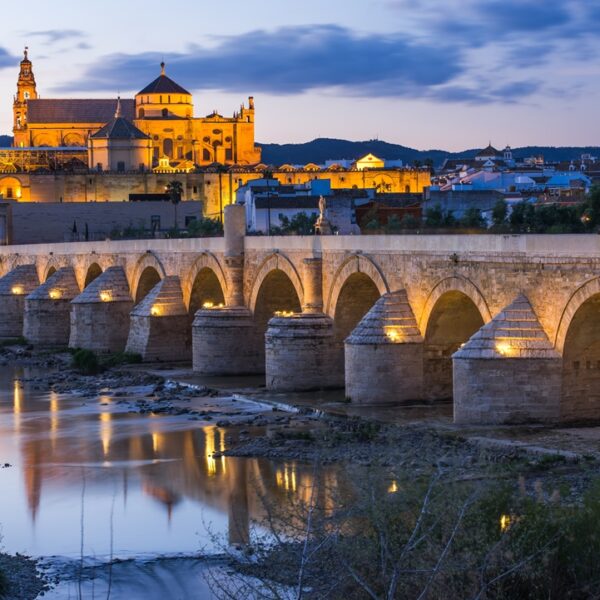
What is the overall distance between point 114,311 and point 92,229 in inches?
1119

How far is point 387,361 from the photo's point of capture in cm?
2534

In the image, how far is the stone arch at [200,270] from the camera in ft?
116

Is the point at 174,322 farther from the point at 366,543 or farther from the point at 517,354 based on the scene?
the point at 366,543

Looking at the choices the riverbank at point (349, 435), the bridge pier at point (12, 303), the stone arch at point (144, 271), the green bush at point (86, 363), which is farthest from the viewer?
the bridge pier at point (12, 303)

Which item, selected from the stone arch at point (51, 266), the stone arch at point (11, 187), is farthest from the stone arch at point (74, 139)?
the stone arch at point (51, 266)

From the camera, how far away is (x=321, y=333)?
28938 millimetres

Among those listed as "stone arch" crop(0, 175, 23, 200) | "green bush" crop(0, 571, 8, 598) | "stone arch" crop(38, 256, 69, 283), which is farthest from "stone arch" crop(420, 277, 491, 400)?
"stone arch" crop(0, 175, 23, 200)

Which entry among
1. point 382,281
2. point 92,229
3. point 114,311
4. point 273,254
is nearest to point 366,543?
point 382,281

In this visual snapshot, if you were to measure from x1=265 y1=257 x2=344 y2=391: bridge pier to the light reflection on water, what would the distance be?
3027mm

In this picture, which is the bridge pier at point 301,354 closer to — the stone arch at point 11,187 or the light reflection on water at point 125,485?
the light reflection on water at point 125,485

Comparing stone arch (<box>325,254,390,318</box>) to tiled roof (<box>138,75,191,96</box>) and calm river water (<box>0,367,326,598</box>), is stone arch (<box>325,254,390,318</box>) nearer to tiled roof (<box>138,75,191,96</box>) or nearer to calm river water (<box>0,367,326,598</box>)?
calm river water (<box>0,367,326,598</box>)

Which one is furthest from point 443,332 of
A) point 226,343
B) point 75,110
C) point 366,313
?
point 75,110

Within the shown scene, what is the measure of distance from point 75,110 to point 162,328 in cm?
8814

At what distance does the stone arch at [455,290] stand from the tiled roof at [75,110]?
98.5 meters
